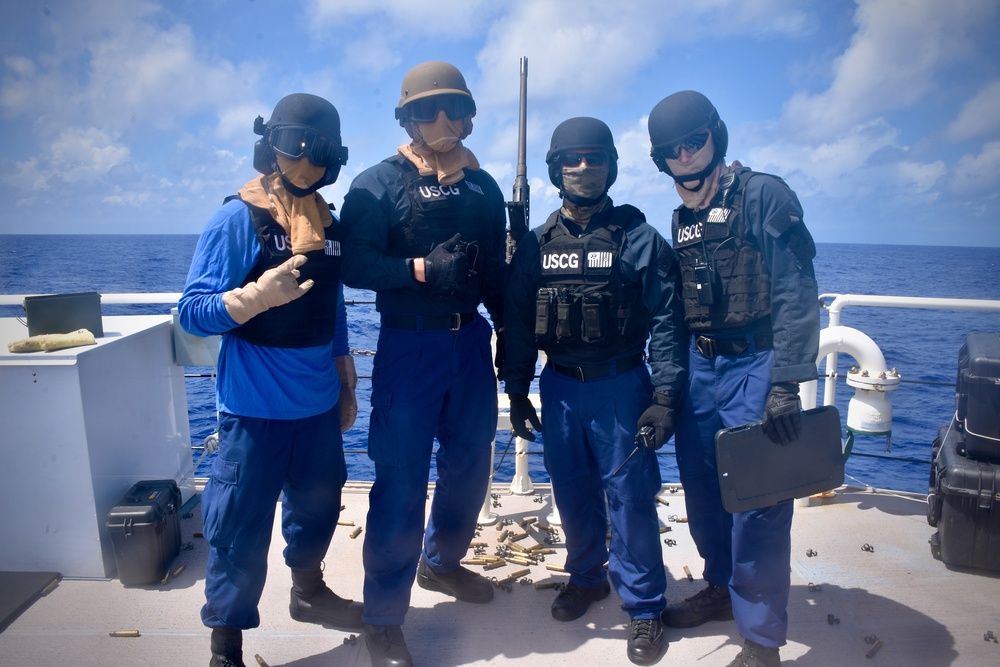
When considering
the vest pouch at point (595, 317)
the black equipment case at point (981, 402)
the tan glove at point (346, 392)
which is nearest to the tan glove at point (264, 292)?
the tan glove at point (346, 392)

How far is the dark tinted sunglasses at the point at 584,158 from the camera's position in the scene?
2947 millimetres

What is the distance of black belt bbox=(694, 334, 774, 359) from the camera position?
9.13 feet

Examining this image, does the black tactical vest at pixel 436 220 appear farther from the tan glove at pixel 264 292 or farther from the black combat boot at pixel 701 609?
the black combat boot at pixel 701 609

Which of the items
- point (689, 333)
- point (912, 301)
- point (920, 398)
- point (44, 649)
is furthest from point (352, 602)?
point (920, 398)

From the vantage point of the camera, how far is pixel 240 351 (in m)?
2.68

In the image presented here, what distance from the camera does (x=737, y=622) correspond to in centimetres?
278

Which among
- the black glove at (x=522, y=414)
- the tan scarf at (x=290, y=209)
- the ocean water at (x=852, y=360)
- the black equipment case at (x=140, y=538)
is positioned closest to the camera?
the tan scarf at (x=290, y=209)

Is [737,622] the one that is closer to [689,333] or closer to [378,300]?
[689,333]

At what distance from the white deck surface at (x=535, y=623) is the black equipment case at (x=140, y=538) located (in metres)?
0.08

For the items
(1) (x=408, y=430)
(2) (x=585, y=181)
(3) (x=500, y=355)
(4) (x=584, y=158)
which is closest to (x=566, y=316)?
(3) (x=500, y=355)

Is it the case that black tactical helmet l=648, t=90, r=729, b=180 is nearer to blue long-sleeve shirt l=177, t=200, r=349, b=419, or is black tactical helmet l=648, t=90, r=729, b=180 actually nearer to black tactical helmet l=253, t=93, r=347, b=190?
black tactical helmet l=253, t=93, r=347, b=190

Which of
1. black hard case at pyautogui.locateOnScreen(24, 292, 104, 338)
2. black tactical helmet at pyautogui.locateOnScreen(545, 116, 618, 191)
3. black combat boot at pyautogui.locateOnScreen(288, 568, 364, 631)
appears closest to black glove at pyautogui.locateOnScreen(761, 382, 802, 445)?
black tactical helmet at pyautogui.locateOnScreen(545, 116, 618, 191)

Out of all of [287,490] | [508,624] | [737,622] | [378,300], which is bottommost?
[508,624]

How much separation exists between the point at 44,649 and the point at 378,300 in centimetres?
216
